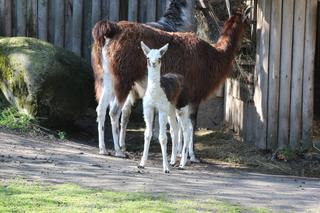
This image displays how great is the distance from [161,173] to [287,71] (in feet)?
9.95

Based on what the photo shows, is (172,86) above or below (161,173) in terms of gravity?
above

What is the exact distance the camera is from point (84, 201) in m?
5.76

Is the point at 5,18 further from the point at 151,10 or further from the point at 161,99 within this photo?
the point at 161,99

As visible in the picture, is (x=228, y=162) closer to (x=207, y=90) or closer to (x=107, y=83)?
(x=207, y=90)

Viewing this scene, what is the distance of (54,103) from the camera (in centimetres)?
1018

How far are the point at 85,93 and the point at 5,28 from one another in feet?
7.64

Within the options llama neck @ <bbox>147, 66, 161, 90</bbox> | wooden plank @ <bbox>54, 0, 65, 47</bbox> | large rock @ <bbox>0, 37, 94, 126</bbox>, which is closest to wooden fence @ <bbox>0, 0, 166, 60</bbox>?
wooden plank @ <bbox>54, 0, 65, 47</bbox>

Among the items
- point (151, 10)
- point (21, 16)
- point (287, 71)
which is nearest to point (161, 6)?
point (151, 10)

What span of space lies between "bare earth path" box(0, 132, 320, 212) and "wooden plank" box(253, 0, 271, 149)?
1.33m

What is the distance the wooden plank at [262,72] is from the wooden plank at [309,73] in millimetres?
564

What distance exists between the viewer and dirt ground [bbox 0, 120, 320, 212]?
255 inches

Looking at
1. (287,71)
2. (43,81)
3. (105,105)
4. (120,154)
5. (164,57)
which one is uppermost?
(164,57)

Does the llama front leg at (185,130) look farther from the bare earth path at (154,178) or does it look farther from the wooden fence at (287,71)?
the wooden fence at (287,71)

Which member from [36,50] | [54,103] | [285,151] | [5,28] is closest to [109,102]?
[54,103]
